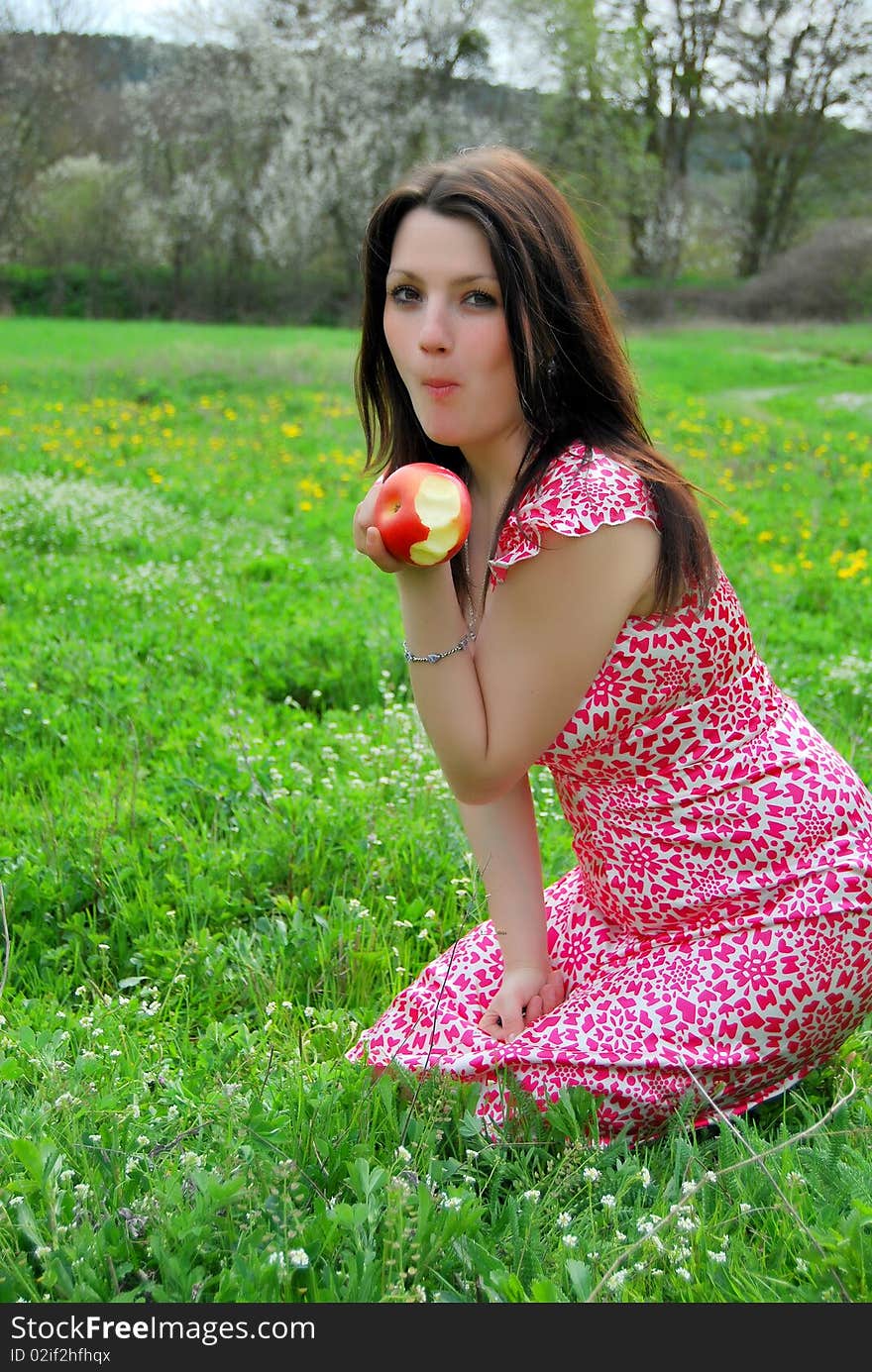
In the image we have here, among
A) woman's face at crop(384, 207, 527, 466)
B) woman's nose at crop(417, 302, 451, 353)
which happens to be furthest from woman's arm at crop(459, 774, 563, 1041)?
woman's nose at crop(417, 302, 451, 353)

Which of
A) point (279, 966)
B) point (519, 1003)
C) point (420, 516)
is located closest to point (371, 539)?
point (420, 516)

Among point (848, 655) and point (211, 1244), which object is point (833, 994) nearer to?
point (211, 1244)

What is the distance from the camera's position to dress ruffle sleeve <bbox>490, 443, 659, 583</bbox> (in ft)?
6.19

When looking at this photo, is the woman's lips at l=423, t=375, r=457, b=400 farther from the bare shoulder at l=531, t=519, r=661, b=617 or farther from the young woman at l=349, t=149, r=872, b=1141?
the bare shoulder at l=531, t=519, r=661, b=617

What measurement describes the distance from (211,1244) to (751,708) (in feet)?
3.85

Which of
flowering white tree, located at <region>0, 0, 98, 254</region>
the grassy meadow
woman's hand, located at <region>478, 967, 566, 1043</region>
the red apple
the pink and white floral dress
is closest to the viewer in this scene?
the grassy meadow

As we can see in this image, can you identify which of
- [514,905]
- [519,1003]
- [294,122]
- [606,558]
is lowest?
[519,1003]

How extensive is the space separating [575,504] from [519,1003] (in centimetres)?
89

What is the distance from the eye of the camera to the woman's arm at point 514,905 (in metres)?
2.23

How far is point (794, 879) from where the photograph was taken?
6.77 ft

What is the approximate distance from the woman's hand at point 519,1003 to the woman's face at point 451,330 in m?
0.94

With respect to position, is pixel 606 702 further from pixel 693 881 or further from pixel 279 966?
pixel 279 966

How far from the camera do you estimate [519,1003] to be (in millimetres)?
2223
